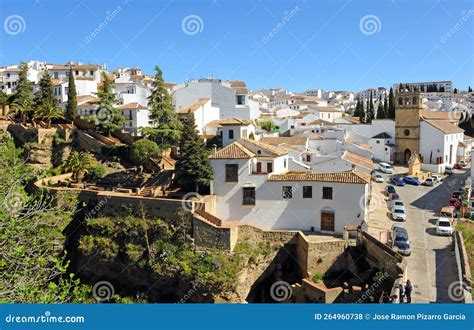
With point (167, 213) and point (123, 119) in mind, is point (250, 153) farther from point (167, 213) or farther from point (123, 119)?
point (123, 119)

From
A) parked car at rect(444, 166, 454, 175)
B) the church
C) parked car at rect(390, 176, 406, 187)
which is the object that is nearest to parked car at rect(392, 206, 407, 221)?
parked car at rect(390, 176, 406, 187)

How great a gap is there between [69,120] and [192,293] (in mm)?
22933

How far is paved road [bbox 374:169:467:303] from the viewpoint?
15875mm

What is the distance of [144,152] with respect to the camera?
27719mm

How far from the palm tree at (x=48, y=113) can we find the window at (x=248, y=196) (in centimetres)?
2015

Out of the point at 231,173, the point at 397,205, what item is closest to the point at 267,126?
the point at 397,205

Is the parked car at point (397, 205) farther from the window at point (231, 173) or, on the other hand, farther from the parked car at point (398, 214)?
the window at point (231, 173)

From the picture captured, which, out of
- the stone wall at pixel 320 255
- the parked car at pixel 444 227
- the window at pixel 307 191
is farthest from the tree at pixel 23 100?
the parked car at pixel 444 227

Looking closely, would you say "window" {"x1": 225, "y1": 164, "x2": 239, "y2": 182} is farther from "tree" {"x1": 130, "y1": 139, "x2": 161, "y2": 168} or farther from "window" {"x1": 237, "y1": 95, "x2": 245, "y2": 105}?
"window" {"x1": 237, "y1": 95, "x2": 245, "y2": 105}

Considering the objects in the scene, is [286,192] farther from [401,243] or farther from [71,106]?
[71,106]

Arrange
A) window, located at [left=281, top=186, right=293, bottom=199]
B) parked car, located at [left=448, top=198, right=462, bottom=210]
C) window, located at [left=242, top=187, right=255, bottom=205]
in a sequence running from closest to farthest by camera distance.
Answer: window, located at [left=281, top=186, right=293, bottom=199] < window, located at [left=242, top=187, right=255, bottom=205] < parked car, located at [left=448, top=198, right=462, bottom=210]

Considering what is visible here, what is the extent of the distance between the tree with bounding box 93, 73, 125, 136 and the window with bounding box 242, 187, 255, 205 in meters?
15.2

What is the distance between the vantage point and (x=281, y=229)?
2195 centimetres
